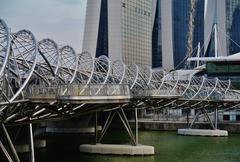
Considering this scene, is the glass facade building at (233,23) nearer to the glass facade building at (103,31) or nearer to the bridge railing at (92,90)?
the glass facade building at (103,31)

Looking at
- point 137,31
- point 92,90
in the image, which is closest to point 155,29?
point 137,31

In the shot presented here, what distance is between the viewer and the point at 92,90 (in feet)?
107

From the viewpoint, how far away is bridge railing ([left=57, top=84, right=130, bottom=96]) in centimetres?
3100

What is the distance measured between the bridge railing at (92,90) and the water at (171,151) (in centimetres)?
880

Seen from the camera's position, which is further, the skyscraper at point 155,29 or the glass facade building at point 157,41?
the glass facade building at point 157,41

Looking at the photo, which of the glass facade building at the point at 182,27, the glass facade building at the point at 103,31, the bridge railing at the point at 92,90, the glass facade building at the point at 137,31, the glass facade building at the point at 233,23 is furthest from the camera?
the glass facade building at the point at 182,27

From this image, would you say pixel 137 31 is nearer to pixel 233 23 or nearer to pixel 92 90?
pixel 233 23

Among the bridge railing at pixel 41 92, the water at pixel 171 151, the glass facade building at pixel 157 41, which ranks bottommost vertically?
the water at pixel 171 151

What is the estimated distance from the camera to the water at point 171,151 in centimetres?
4288

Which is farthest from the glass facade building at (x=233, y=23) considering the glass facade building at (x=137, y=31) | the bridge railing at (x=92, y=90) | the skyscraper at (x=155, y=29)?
the bridge railing at (x=92, y=90)

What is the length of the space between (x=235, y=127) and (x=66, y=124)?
23.9 m

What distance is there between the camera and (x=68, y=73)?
1993 inches

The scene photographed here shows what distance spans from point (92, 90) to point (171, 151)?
57.7ft

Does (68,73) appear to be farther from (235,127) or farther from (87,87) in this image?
(235,127)
